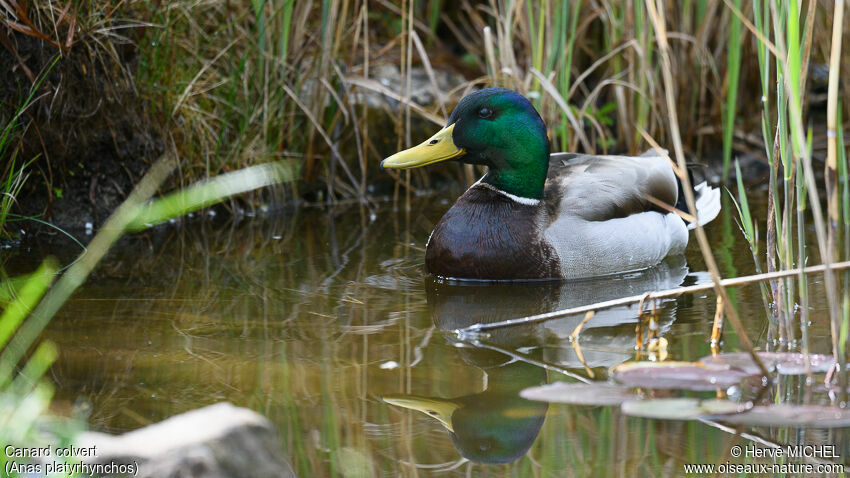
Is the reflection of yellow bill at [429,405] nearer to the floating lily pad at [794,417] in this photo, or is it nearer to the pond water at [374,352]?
the pond water at [374,352]

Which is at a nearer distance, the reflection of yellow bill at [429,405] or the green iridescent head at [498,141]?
the reflection of yellow bill at [429,405]

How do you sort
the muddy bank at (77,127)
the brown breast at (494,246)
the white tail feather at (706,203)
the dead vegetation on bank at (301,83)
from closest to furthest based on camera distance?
the brown breast at (494,246)
the muddy bank at (77,127)
the dead vegetation on bank at (301,83)
the white tail feather at (706,203)

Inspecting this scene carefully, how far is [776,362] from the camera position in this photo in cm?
350

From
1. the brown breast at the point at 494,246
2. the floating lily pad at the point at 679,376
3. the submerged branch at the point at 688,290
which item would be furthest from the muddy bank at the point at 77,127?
the floating lily pad at the point at 679,376

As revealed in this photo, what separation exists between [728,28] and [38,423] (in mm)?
6056

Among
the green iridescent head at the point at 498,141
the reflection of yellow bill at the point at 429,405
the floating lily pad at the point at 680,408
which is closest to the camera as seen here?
the floating lily pad at the point at 680,408

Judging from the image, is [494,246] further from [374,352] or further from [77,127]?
[77,127]

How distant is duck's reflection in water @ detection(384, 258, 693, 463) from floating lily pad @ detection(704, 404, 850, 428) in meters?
0.62

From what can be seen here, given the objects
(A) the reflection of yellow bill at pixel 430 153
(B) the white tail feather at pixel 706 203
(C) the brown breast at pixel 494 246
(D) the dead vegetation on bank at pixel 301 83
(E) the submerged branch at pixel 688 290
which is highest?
(D) the dead vegetation on bank at pixel 301 83

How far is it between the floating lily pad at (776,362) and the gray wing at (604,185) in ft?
5.61

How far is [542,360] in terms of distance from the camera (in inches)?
150

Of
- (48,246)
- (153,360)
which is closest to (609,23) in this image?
(48,246)

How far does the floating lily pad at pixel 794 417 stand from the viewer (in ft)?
10.0

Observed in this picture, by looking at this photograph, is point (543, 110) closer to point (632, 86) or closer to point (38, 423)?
point (632, 86)
